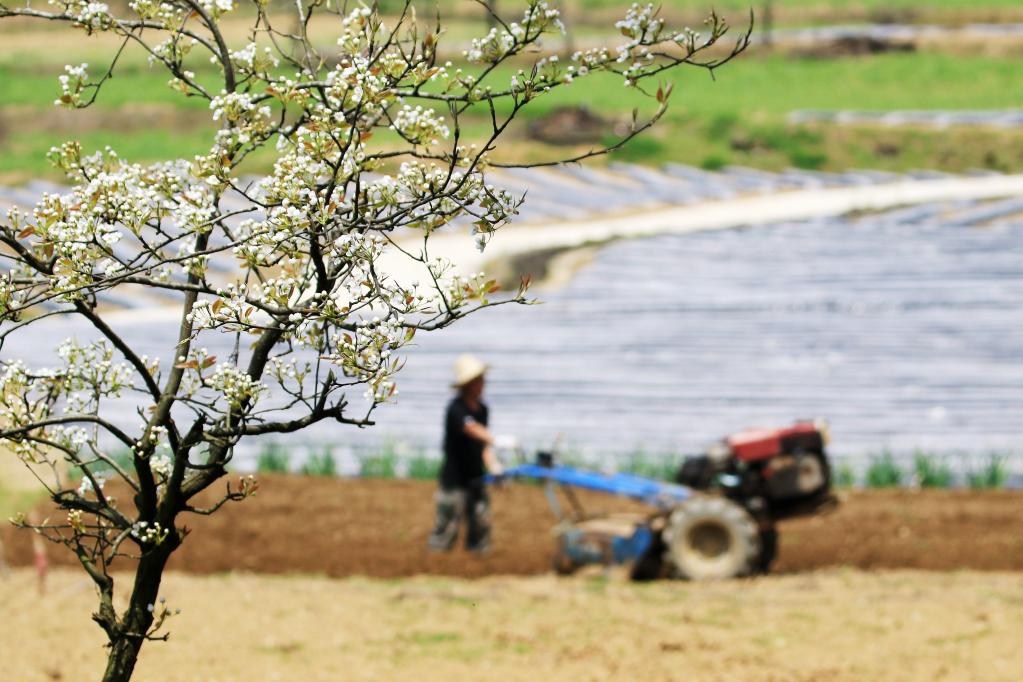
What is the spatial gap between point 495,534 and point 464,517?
59 centimetres

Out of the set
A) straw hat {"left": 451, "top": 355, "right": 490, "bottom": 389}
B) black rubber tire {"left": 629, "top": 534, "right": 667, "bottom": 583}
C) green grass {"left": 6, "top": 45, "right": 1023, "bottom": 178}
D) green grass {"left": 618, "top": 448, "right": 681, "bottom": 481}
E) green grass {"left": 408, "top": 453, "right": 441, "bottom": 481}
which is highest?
green grass {"left": 6, "top": 45, "right": 1023, "bottom": 178}

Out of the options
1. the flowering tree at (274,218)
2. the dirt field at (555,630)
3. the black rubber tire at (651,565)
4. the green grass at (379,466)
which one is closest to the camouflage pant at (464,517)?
the dirt field at (555,630)

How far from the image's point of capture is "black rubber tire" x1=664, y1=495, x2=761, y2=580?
30.4 feet

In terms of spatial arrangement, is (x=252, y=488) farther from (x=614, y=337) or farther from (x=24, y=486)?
(x=614, y=337)

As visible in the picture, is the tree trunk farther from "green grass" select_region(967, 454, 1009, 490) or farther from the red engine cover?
"green grass" select_region(967, 454, 1009, 490)

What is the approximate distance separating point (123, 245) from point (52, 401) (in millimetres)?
17501

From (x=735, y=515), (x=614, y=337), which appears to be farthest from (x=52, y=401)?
(x=614, y=337)

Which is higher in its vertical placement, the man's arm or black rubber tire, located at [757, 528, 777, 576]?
the man's arm

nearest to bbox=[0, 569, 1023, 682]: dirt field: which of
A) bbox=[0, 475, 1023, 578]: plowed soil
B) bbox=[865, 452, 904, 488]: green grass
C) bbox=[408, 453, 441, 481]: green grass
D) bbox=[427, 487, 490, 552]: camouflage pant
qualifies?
bbox=[0, 475, 1023, 578]: plowed soil

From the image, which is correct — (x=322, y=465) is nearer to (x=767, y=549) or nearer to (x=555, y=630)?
(x=767, y=549)

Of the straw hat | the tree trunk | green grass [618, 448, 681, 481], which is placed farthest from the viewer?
green grass [618, 448, 681, 481]

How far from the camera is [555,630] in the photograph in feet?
26.2

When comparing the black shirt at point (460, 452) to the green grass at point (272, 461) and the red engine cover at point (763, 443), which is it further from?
the green grass at point (272, 461)

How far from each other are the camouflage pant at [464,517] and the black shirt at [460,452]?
0.07 m
